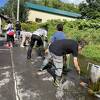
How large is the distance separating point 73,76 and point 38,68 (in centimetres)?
174

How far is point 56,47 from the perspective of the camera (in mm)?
10023

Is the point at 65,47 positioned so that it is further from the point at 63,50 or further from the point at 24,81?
the point at 24,81

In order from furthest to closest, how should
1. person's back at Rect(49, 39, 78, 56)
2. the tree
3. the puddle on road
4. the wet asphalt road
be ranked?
the tree, the puddle on road, person's back at Rect(49, 39, 78, 56), the wet asphalt road

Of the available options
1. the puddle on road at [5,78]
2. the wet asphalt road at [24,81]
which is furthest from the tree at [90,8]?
the puddle on road at [5,78]

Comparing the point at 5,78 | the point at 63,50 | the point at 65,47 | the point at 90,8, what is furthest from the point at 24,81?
the point at 90,8

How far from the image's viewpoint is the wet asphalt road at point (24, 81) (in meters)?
8.72

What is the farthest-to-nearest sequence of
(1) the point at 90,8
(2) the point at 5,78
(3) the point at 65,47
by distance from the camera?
(1) the point at 90,8 → (2) the point at 5,78 → (3) the point at 65,47

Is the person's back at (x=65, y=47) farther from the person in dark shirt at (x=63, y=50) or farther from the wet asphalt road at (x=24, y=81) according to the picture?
the wet asphalt road at (x=24, y=81)

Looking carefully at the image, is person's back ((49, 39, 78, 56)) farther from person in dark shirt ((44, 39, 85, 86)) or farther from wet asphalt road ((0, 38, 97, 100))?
wet asphalt road ((0, 38, 97, 100))

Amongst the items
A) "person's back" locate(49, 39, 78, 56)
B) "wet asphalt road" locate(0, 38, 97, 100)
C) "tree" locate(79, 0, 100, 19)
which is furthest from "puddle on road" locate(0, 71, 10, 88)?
"tree" locate(79, 0, 100, 19)

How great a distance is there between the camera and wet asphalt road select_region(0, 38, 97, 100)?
28.6 ft

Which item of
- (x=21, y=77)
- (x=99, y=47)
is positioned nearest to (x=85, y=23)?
(x=99, y=47)

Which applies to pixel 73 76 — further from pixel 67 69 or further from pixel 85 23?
pixel 85 23

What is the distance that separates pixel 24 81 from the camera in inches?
411
